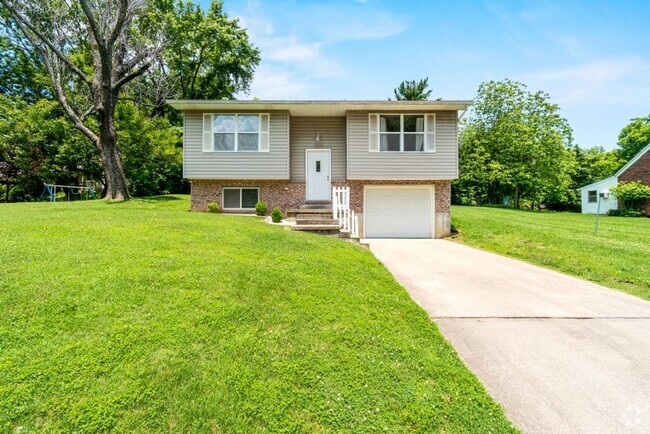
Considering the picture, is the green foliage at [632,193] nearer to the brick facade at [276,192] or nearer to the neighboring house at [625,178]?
the neighboring house at [625,178]

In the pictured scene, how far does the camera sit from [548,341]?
339 cm

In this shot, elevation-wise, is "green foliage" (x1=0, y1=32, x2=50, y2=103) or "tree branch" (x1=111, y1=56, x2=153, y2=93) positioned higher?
"green foliage" (x1=0, y1=32, x2=50, y2=103)

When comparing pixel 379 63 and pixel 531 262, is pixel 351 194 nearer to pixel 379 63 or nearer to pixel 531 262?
pixel 379 63

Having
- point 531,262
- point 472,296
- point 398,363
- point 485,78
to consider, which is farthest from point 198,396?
point 485,78

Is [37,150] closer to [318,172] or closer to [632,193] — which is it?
[318,172]

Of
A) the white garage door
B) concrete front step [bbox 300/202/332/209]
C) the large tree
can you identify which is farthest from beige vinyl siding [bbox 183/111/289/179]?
the large tree

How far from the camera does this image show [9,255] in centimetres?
371

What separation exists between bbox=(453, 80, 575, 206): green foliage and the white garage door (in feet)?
46.4

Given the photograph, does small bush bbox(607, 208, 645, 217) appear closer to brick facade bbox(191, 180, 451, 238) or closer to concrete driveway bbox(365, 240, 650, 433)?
brick facade bbox(191, 180, 451, 238)

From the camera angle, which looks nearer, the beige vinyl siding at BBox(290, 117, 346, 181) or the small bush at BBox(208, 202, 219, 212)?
the small bush at BBox(208, 202, 219, 212)

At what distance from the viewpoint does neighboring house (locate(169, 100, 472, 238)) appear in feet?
35.6

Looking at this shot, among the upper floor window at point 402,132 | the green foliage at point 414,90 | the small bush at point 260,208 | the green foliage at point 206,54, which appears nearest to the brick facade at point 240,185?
the small bush at point 260,208

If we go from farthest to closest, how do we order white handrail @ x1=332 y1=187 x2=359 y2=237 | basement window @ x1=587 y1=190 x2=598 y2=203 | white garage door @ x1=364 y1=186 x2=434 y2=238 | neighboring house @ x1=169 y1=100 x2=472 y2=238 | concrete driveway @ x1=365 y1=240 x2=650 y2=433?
1. basement window @ x1=587 y1=190 x2=598 y2=203
2. white garage door @ x1=364 y1=186 x2=434 y2=238
3. neighboring house @ x1=169 y1=100 x2=472 y2=238
4. white handrail @ x1=332 y1=187 x2=359 y2=237
5. concrete driveway @ x1=365 y1=240 x2=650 y2=433

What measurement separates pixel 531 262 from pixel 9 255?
991cm
